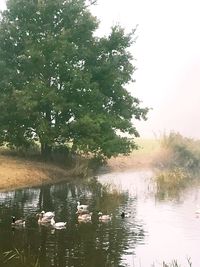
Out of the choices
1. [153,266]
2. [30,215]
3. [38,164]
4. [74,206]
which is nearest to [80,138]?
[38,164]

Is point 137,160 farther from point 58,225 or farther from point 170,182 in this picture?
point 58,225

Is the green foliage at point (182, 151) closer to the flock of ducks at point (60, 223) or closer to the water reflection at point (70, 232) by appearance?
the water reflection at point (70, 232)

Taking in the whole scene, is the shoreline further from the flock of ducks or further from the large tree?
the flock of ducks

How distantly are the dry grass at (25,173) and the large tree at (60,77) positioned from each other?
2.62 metres

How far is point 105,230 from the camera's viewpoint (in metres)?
27.1

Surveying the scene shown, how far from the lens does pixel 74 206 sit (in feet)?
115

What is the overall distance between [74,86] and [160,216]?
25.5 metres

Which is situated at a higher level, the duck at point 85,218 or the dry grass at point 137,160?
the dry grass at point 137,160

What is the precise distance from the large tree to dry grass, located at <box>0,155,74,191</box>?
2.62 m

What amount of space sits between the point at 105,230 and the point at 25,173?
22474mm

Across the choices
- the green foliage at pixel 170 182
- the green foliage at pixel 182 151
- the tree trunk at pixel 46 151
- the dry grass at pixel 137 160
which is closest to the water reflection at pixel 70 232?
the green foliage at pixel 170 182

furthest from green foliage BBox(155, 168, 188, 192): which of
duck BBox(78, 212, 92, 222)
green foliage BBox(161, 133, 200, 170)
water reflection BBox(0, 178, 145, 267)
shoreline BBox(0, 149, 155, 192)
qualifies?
green foliage BBox(161, 133, 200, 170)

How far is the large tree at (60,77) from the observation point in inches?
2052

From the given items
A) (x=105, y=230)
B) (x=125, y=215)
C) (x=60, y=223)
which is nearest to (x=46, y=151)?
(x=125, y=215)
